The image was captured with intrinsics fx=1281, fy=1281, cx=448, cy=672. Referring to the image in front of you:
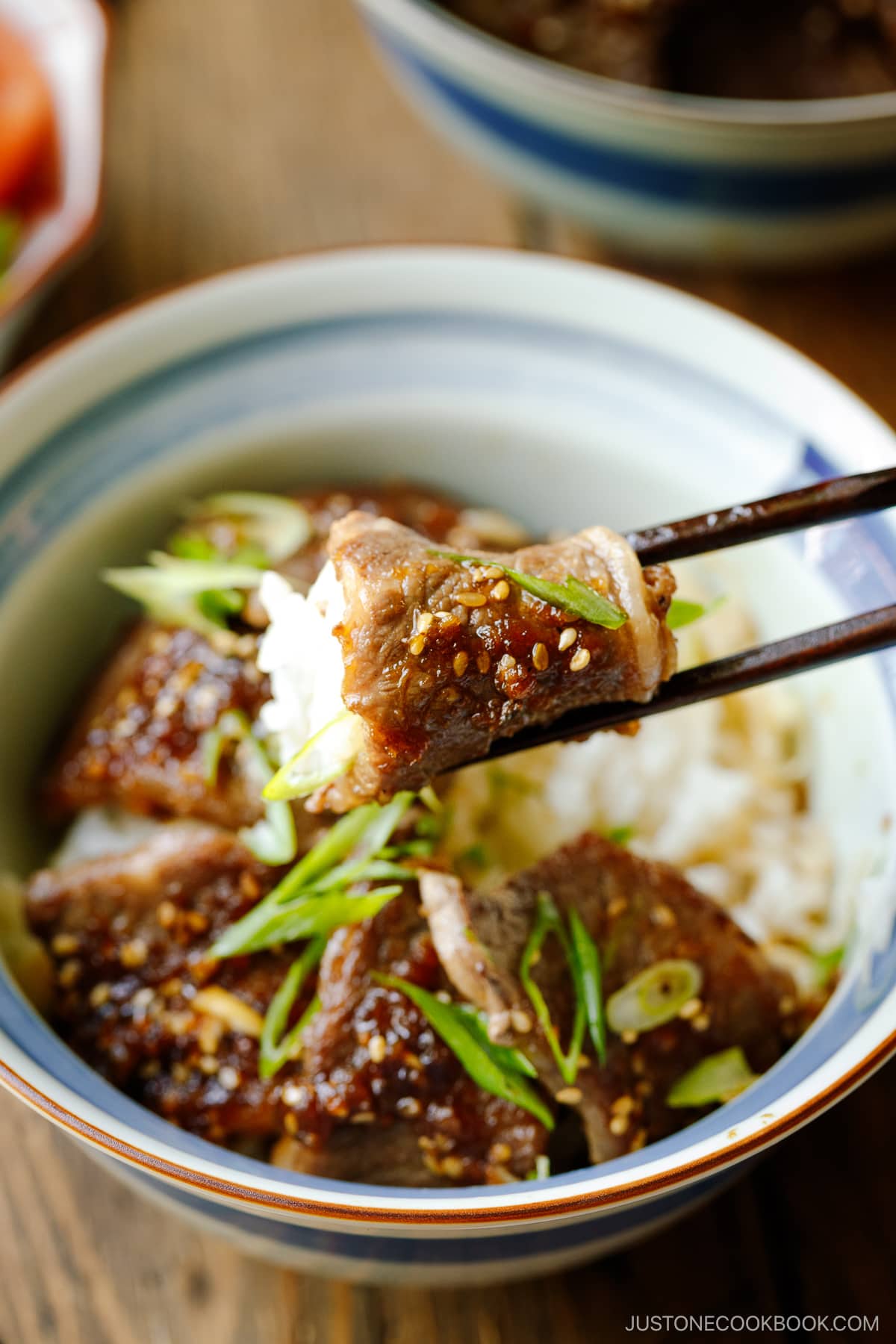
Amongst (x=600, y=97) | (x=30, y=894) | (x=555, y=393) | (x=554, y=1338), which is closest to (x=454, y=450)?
(x=555, y=393)

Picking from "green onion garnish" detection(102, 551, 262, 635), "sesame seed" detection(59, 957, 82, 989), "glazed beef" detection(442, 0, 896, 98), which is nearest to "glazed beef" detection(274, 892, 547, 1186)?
"sesame seed" detection(59, 957, 82, 989)

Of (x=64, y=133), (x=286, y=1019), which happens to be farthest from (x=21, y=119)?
(x=286, y=1019)

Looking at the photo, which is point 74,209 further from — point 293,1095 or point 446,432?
point 293,1095

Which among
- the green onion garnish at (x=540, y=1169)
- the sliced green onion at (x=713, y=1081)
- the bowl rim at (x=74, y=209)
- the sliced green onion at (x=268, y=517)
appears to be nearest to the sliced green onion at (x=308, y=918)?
the green onion garnish at (x=540, y=1169)

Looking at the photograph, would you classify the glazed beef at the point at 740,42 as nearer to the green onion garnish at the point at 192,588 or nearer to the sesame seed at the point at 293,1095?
the green onion garnish at the point at 192,588

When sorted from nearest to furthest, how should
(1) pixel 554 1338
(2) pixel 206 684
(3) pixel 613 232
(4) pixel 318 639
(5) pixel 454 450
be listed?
(4) pixel 318 639 → (1) pixel 554 1338 → (2) pixel 206 684 → (5) pixel 454 450 → (3) pixel 613 232

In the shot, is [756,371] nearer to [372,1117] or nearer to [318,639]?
[318,639]
